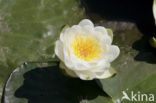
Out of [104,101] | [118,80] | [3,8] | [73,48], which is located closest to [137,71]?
[118,80]

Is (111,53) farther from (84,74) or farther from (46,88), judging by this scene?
(46,88)

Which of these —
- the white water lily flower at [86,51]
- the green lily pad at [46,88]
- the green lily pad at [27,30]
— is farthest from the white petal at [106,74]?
the green lily pad at [27,30]

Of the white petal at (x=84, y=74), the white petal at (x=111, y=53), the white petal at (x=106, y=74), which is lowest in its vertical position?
the white petal at (x=106, y=74)

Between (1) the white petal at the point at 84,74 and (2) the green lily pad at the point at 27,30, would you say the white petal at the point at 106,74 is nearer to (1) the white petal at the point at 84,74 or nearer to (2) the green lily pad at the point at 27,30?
(1) the white petal at the point at 84,74

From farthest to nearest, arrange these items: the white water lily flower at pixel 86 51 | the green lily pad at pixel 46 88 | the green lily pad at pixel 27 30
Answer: the green lily pad at pixel 27 30 → the green lily pad at pixel 46 88 → the white water lily flower at pixel 86 51

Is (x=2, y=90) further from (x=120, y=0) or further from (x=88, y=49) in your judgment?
(x=120, y=0)

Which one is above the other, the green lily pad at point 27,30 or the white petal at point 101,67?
the green lily pad at point 27,30
